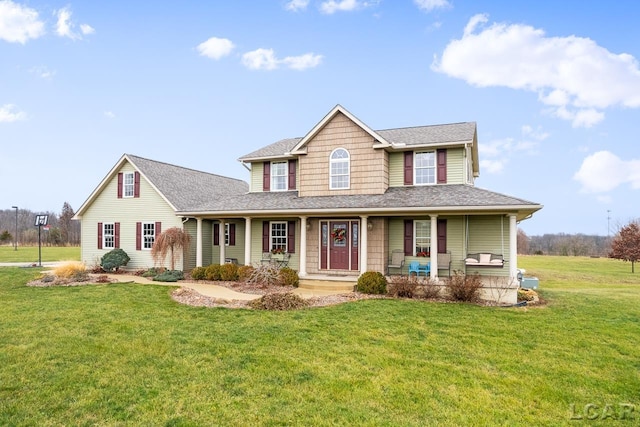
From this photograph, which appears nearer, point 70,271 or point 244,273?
point 244,273

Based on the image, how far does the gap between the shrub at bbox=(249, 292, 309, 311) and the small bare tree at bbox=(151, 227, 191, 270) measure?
322 inches

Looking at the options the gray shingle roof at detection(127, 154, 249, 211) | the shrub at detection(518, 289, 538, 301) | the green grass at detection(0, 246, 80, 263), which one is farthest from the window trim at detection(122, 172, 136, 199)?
the shrub at detection(518, 289, 538, 301)

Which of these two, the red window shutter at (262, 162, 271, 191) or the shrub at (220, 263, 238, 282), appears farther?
the red window shutter at (262, 162, 271, 191)

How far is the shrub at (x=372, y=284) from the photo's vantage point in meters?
12.7

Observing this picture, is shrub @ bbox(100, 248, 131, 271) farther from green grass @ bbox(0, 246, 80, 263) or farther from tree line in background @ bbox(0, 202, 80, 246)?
tree line in background @ bbox(0, 202, 80, 246)

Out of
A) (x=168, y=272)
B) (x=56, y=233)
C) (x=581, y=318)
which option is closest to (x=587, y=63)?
(x=581, y=318)

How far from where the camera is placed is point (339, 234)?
15781mm

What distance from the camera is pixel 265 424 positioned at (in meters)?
4.26

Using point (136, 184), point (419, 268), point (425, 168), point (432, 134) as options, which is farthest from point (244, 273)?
point (432, 134)

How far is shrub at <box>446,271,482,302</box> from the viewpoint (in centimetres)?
1152

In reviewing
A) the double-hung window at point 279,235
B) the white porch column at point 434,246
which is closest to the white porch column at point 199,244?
the double-hung window at point 279,235

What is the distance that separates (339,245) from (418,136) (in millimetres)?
5923

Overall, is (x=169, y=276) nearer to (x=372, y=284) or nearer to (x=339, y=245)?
(x=339, y=245)

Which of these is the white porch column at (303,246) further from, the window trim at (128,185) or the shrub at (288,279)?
the window trim at (128,185)
